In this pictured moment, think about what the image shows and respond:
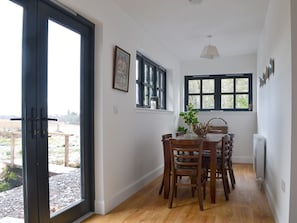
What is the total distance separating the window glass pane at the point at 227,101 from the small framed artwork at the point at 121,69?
12.3 feet

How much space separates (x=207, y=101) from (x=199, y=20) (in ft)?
10.5

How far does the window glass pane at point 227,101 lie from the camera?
6.86 meters

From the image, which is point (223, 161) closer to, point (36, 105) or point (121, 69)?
point (121, 69)

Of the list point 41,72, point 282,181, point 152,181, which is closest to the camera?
point 41,72

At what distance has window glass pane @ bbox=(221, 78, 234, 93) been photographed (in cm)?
687

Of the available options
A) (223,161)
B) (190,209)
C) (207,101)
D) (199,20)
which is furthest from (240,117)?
(190,209)

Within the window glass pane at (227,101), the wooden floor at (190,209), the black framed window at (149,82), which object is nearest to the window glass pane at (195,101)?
the window glass pane at (227,101)

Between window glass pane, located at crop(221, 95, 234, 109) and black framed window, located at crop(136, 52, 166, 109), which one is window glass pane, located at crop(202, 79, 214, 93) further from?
black framed window, located at crop(136, 52, 166, 109)

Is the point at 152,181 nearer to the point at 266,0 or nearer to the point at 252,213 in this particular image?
the point at 252,213

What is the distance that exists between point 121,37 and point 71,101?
1.25 m

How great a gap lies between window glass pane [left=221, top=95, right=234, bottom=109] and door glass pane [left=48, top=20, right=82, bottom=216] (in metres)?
4.67

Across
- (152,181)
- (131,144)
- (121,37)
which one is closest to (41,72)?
(121,37)

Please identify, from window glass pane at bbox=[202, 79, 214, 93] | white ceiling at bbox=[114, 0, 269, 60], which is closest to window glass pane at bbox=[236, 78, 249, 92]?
window glass pane at bbox=[202, 79, 214, 93]

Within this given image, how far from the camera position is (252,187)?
14.4 feet
